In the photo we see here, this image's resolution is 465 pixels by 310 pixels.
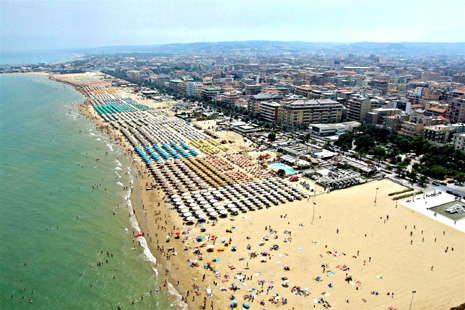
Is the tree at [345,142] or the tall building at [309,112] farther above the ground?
the tall building at [309,112]

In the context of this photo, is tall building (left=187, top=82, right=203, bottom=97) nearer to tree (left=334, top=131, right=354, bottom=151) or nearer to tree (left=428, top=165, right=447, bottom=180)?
tree (left=334, top=131, right=354, bottom=151)

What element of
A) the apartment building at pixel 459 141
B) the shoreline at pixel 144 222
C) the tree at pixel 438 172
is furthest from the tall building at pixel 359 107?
the shoreline at pixel 144 222

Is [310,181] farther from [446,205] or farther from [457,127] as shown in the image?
[457,127]

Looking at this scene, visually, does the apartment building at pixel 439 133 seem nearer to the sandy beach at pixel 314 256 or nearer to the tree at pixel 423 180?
the tree at pixel 423 180

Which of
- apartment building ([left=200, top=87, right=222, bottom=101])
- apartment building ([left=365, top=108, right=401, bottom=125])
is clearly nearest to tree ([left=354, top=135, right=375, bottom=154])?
apartment building ([left=365, top=108, right=401, bottom=125])

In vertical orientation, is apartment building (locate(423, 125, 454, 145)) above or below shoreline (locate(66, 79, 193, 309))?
above

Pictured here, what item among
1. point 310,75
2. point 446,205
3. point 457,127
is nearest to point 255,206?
point 446,205
